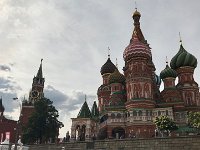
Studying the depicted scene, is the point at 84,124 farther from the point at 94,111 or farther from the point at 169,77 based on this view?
the point at 169,77

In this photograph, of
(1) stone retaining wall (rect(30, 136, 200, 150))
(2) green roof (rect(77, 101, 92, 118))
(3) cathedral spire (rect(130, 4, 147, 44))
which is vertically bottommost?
(1) stone retaining wall (rect(30, 136, 200, 150))

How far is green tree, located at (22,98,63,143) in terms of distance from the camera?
5397cm

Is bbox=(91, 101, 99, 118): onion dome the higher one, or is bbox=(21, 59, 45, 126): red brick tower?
bbox=(21, 59, 45, 126): red brick tower

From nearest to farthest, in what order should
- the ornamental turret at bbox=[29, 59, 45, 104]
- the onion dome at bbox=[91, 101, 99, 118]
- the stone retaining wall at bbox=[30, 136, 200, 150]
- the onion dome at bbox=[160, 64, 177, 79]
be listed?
the stone retaining wall at bbox=[30, 136, 200, 150]
the onion dome at bbox=[160, 64, 177, 79]
the onion dome at bbox=[91, 101, 99, 118]
the ornamental turret at bbox=[29, 59, 45, 104]

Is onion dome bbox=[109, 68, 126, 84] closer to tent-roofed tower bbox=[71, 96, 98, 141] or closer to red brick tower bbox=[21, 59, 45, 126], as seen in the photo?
tent-roofed tower bbox=[71, 96, 98, 141]

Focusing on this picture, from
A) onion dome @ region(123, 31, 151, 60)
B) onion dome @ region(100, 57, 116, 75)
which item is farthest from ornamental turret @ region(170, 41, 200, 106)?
onion dome @ region(100, 57, 116, 75)

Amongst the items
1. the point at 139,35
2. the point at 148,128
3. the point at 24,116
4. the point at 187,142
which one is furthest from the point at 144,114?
the point at 24,116

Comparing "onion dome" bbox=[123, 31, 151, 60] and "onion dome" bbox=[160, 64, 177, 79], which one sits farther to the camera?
"onion dome" bbox=[160, 64, 177, 79]

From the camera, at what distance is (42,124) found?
5531 centimetres

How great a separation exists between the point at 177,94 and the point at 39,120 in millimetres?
28841

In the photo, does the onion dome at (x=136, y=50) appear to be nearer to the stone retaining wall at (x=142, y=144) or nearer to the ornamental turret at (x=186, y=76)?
the ornamental turret at (x=186, y=76)

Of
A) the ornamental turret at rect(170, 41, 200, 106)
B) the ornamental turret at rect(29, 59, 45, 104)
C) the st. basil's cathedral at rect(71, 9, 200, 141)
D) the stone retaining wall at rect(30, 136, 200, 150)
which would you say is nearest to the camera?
the stone retaining wall at rect(30, 136, 200, 150)

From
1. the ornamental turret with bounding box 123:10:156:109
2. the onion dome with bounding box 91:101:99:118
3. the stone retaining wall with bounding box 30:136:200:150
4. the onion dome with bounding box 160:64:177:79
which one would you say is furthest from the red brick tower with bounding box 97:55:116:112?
the stone retaining wall with bounding box 30:136:200:150

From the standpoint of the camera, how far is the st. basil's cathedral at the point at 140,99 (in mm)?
48906
